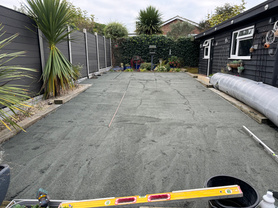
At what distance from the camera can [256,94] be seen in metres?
4.20

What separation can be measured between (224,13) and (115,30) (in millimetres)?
10008

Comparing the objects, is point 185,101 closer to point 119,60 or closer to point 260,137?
point 260,137

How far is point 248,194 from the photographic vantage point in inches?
63.0

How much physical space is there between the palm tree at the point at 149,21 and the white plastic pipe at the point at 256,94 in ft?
43.3

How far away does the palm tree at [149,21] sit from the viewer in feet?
57.7

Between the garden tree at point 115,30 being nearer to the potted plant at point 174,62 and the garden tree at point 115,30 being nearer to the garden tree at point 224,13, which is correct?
the potted plant at point 174,62

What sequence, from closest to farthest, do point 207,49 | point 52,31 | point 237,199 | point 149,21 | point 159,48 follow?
point 237,199 < point 52,31 < point 207,49 < point 159,48 < point 149,21

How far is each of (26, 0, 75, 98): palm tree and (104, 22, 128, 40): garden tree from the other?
1094cm

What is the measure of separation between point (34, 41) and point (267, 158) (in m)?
5.42

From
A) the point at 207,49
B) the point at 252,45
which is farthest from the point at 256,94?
the point at 207,49

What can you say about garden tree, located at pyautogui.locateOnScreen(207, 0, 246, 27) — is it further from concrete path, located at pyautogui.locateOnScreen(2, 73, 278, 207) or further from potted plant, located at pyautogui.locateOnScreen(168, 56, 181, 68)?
concrete path, located at pyautogui.locateOnScreen(2, 73, 278, 207)

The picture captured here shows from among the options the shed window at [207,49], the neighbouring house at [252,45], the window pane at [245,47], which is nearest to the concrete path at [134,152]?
the neighbouring house at [252,45]

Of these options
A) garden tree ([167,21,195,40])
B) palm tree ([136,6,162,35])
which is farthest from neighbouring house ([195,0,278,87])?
garden tree ([167,21,195,40])

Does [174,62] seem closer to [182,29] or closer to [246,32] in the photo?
[182,29]
